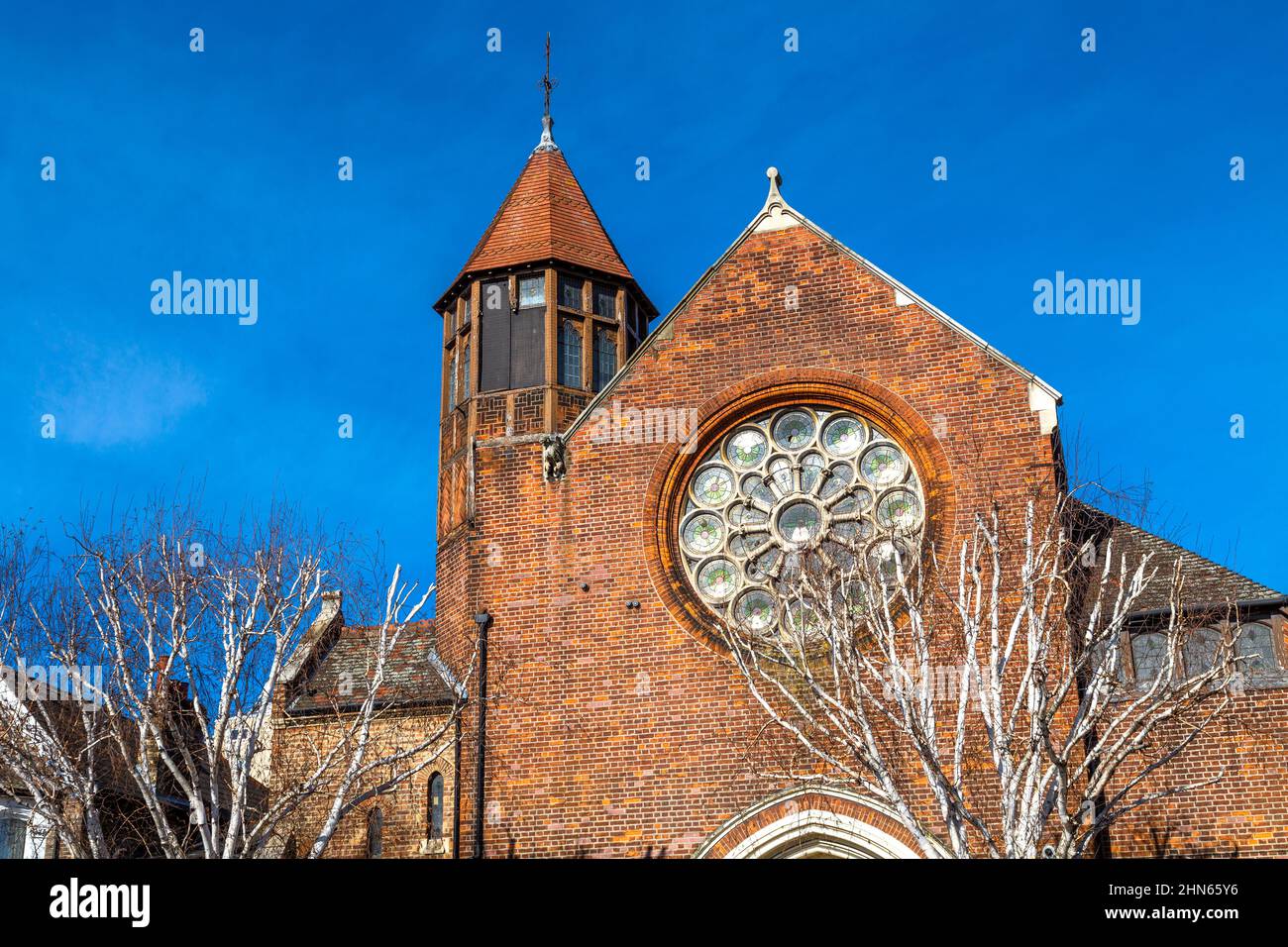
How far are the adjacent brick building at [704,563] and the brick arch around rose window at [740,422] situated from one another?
33mm

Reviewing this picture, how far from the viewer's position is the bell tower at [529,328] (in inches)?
926

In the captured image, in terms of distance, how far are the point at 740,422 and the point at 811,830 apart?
612cm

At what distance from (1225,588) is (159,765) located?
1708 centimetres

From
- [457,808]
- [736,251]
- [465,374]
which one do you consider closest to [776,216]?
[736,251]

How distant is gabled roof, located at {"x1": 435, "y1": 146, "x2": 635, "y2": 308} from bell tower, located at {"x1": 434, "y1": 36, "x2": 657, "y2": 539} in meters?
0.03

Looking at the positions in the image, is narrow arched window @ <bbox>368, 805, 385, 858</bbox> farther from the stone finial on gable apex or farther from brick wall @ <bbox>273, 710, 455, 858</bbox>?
the stone finial on gable apex

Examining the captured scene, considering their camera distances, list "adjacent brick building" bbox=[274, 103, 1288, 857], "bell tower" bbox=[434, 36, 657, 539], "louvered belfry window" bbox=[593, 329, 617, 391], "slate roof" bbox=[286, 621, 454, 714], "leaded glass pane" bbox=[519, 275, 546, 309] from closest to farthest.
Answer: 1. "adjacent brick building" bbox=[274, 103, 1288, 857]
2. "slate roof" bbox=[286, 621, 454, 714]
3. "bell tower" bbox=[434, 36, 657, 539]
4. "louvered belfry window" bbox=[593, 329, 617, 391]
5. "leaded glass pane" bbox=[519, 275, 546, 309]

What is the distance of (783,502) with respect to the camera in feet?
66.8

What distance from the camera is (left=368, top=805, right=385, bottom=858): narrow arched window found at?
70.8 ft

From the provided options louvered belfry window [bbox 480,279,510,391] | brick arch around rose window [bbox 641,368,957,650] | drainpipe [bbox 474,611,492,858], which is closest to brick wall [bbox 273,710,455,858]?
drainpipe [bbox 474,611,492,858]
